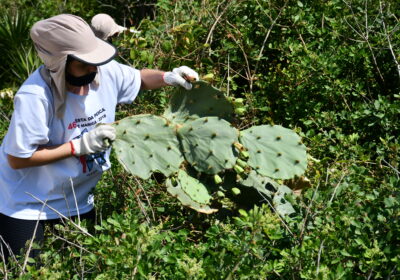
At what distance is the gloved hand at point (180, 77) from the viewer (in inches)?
127

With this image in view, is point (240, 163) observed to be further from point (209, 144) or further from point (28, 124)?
point (28, 124)

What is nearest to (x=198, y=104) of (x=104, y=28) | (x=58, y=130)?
(x=58, y=130)

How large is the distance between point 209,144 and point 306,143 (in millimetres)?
932

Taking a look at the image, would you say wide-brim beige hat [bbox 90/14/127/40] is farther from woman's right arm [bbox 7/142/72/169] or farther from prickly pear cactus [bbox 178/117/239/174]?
woman's right arm [bbox 7/142/72/169]

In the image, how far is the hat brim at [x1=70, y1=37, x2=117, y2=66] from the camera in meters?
2.74

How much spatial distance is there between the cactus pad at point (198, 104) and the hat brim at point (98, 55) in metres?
0.55

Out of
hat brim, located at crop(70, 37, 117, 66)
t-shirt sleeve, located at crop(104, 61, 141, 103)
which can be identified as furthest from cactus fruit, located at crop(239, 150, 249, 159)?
hat brim, located at crop(70, 37, 117, 66)

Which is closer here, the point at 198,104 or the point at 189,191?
the point at 189,191

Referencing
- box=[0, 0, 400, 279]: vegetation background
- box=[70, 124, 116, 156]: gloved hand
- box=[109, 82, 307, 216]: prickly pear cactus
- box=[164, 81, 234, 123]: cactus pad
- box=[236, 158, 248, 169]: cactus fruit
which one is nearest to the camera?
box=[0, 0, 400, 279]: vegetation background

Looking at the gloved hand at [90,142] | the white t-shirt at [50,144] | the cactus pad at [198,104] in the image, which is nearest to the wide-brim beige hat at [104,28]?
the cactus pad at [198,104]

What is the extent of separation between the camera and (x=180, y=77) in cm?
324

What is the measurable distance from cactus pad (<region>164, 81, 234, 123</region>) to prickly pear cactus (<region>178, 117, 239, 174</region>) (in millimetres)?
145

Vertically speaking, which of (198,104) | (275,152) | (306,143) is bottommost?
(306,143)

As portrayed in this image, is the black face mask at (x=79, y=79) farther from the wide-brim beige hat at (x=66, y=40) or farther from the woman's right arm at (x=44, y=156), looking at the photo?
the woman's right arm at (x=44, y=156)
